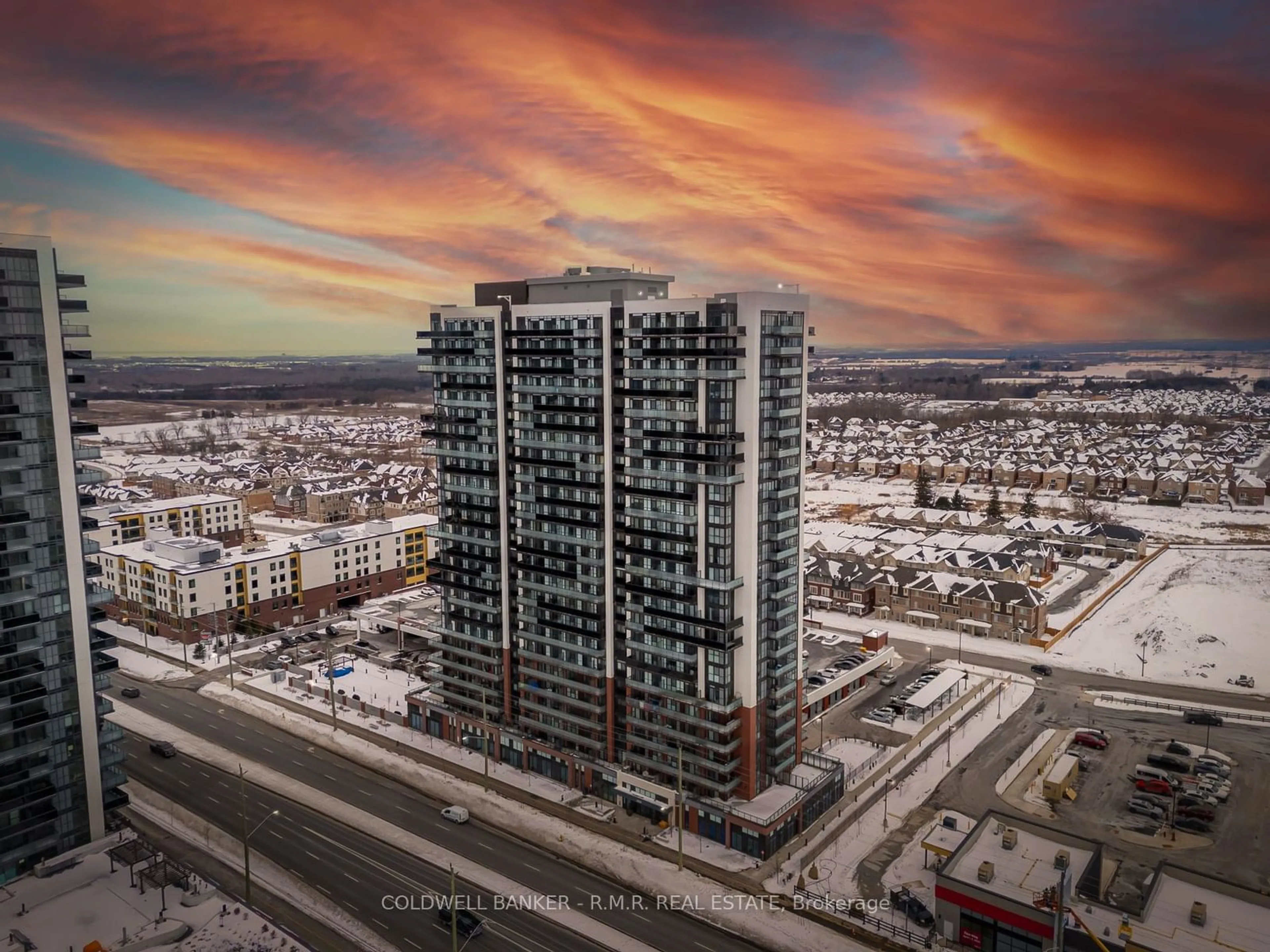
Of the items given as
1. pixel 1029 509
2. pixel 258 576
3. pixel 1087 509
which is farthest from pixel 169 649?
pixel 1087 509

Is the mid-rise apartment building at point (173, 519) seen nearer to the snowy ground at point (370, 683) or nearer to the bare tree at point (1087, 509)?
the snowy ground at point (370, 683)

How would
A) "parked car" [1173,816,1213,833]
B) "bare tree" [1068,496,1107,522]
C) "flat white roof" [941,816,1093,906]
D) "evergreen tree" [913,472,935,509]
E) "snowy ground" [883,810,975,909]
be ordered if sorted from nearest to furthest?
1. "flat white roof" [941,816,1093,906]
2. "snowy ground" [883,810,975,909]
3. "parked car" [1173,816,1213,833]
4. "bare tree" [1068,496,1107,522]
5. "evergreen tree" [913,472,935,509]

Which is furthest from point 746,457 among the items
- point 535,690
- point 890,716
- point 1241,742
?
point 1241,742

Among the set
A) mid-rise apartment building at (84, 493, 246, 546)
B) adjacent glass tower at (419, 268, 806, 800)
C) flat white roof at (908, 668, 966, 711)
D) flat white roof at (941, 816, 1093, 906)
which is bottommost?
flat white roof at (908, 668, 966, 711)

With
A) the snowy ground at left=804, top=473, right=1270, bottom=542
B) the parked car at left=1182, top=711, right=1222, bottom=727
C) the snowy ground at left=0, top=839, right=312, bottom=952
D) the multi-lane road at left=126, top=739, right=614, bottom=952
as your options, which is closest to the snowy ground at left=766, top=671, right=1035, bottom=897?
the parked car at left=1182, top=711, right=1222, bottom=727

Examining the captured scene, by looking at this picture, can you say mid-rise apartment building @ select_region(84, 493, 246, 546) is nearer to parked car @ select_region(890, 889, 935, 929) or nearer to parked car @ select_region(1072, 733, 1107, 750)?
parked car @ select_region(890, 889, 935, 929)

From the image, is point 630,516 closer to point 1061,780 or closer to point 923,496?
point 1061,780

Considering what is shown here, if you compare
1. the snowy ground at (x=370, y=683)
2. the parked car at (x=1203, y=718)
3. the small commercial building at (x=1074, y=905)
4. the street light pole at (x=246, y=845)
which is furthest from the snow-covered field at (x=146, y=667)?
the parked car at (x=1203, y=718)

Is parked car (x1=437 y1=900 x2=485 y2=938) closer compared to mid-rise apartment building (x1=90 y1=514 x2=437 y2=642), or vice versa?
parked car (x1=437 y1=900 x2=485 y2=938)
